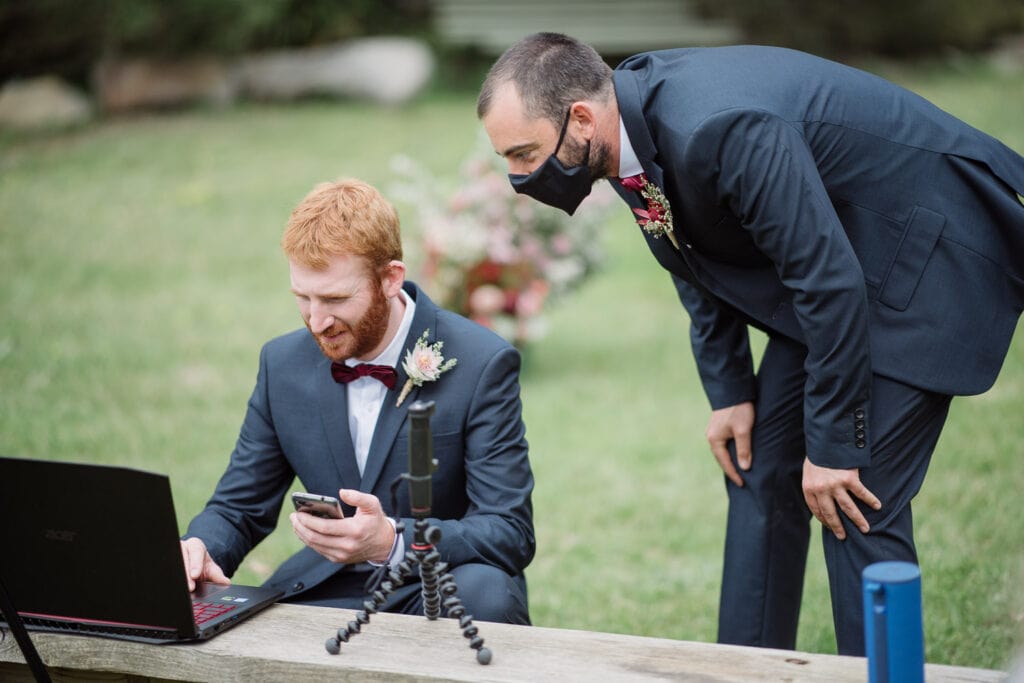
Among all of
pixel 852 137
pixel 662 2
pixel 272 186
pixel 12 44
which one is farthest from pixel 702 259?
pixel 662 2

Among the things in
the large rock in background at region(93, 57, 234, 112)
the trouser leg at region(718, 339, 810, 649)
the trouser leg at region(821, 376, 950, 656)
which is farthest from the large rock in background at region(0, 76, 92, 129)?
the trouser leg at region(821, 376, 950, 656)

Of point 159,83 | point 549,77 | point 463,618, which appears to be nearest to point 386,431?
point 463,618

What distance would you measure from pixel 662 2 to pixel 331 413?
14.5 meters

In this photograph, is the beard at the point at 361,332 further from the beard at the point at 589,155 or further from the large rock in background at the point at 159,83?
the large rock in background at the point at 159,83

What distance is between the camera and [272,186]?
35.0 feet

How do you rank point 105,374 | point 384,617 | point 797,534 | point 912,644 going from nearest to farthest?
1. point 912,644
2. point 384,617
3. point 797,534
4. point 105,374

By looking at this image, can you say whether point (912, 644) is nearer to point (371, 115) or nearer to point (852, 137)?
point (852, 137)

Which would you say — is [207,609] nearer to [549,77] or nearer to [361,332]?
[361,332]

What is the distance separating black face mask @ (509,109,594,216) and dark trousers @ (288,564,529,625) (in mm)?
830

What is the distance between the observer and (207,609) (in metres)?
2.53

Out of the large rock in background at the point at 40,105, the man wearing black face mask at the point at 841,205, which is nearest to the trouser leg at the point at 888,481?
the man wearing black face mask at the point at 841,205

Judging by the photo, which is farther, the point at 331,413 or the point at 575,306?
the point at 575,306

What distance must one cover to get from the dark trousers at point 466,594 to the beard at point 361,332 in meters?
0.56

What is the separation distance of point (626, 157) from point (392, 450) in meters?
0.88
